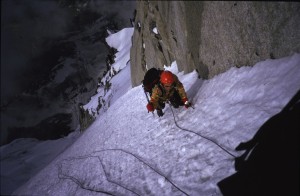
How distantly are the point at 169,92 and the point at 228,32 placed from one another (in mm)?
2372

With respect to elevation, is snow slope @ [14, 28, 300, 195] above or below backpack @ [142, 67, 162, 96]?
below

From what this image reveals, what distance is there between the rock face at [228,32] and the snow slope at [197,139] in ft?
1.03

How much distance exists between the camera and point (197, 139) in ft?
21.4

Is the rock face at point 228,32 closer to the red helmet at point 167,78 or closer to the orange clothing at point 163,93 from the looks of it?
the orange clothing at point 163,93

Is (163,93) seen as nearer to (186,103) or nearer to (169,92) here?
(169,92)

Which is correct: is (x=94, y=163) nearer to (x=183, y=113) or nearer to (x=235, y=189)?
(x=183, y=113)

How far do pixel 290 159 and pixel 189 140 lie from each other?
305 centimetres

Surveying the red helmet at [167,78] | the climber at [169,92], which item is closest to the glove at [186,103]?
the climber at [169,92]

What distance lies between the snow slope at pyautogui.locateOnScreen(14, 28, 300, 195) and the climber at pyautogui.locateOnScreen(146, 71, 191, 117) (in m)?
0.39

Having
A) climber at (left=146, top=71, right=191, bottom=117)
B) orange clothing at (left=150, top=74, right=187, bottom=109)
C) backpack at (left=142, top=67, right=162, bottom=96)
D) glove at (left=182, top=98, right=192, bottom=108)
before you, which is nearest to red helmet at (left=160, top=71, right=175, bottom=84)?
climber at (left=146, top=71, right=191, bottom=117)

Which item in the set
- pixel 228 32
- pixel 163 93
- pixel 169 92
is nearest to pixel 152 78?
pixel 163 93

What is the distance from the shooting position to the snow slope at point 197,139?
5262 mm

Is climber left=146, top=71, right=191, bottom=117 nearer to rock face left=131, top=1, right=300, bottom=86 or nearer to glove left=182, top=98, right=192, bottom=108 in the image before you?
glove left=182, top=98, right=192, bottom=108

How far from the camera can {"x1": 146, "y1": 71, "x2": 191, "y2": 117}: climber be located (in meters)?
7.98
